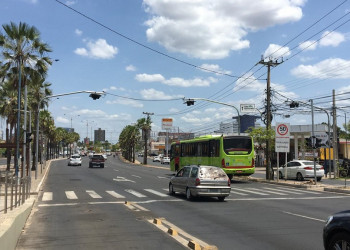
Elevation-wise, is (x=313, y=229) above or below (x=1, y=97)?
below

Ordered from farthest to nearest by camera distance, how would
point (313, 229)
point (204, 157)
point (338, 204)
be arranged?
point (204, 157) < point (338, 204) < point (313, 229)

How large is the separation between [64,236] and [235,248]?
4.01m

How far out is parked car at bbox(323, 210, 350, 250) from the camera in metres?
5.36

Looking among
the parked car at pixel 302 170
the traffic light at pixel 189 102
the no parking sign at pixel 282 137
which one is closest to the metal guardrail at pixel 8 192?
the no parking sign at pixel 282 137

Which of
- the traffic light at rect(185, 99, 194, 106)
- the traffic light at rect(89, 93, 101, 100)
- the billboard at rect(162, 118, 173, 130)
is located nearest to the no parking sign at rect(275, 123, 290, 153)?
the traffic light at rect(185, 99, 194, 106)

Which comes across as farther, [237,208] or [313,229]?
[237,208]

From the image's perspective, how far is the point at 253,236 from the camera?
A: 8.84 m

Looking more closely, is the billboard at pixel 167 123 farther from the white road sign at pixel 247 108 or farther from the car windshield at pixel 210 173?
the car windshield at pixel 210 173

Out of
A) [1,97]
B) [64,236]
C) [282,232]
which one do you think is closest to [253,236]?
[282,232]

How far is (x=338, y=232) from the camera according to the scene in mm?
5555

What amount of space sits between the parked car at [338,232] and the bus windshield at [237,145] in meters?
21.3

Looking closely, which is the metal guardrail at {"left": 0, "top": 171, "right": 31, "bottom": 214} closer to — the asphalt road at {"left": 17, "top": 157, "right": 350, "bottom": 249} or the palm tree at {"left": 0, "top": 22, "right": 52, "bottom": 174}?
the asphalt road at {"left": 17, "top": 157, "right": 350, "bottom": 249}

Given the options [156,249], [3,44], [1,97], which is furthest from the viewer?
[1,97]

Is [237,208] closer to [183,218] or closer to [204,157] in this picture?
[183,218]
